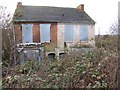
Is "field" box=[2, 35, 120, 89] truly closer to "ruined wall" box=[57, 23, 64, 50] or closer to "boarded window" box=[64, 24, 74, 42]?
"ruined wall" box=[57, 23, 64, 50]

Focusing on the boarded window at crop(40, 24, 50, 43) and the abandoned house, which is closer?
the abandoned house

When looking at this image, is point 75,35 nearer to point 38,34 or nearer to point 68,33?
point 68,33

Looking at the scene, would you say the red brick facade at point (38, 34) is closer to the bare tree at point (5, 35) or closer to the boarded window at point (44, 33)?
the boarded window at point (44, 33)

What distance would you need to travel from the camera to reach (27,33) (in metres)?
24.5

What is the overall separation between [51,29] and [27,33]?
2.38 meters

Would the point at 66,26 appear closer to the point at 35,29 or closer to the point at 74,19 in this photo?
the point at 74,19

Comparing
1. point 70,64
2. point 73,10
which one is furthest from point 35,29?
point 70,64

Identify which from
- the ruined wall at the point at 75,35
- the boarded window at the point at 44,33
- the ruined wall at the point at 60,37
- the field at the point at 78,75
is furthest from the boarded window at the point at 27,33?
the field at the point at 78,75

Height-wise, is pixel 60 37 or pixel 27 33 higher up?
pixel 27 33

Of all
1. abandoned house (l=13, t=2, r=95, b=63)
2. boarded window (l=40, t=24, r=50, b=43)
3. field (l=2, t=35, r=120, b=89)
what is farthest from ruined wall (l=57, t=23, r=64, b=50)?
field (l=2, t=35, r=120, b=89)

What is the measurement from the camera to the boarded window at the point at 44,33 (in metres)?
24.7

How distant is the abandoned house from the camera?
2431cm

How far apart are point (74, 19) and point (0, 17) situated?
9.21 m

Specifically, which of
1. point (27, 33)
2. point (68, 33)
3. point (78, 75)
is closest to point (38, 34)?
A: point (27, 33)
